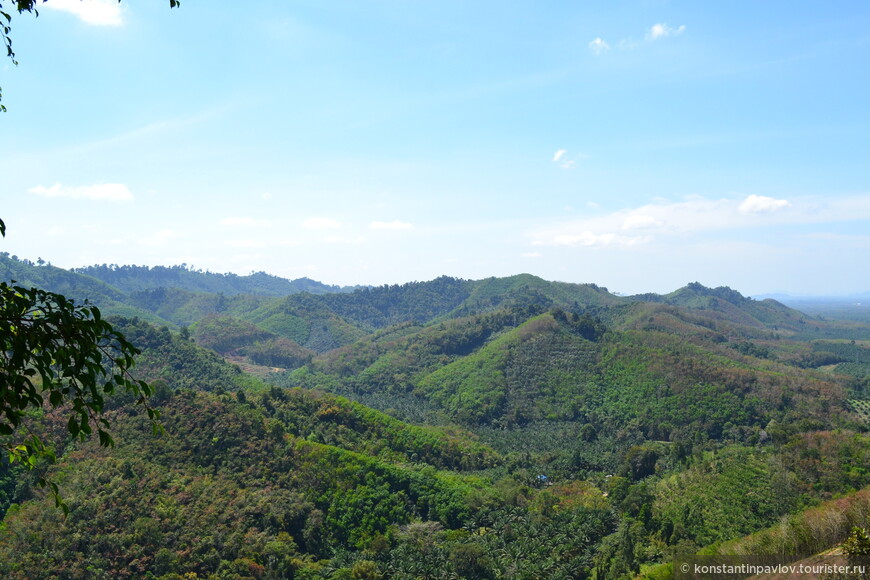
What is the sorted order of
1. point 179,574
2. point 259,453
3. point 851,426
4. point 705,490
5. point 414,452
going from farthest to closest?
1. point 851,426
2. point 414,452
3. point 259,453
4. point 705,490
5. point 179,574

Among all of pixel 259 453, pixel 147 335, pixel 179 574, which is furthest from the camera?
pixel 147 335

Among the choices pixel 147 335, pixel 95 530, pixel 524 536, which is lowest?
pixel 524 536

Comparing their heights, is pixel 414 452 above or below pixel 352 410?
below

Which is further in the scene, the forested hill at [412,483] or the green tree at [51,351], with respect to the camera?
the forested hill at [412,483]

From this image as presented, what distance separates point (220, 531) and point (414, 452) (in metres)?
29.4

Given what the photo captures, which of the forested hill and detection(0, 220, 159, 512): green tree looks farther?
the forested hill

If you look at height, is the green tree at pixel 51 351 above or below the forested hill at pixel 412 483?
above

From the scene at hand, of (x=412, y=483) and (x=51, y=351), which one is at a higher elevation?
(x=51, y=351)

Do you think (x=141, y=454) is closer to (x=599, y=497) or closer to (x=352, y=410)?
(x=352, y=410)

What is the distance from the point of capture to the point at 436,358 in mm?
141375

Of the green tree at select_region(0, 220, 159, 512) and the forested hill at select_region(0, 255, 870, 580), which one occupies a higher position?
the green tree at select_region(0, 220, 159, 512)

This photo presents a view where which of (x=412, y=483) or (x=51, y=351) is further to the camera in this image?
(x=412, y=483)

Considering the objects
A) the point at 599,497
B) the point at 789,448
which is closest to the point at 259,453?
the point at 599,497

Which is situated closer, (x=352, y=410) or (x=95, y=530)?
(x=95, y=530)
